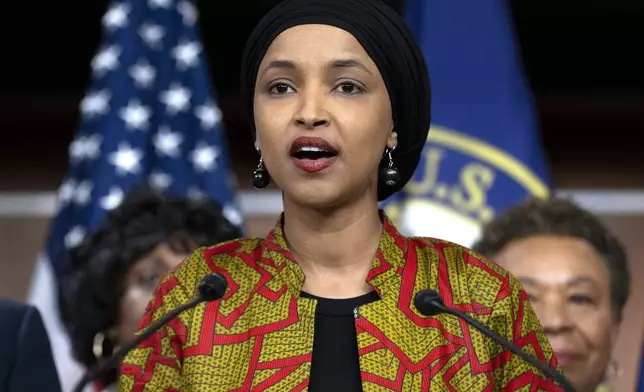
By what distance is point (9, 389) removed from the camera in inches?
64.3

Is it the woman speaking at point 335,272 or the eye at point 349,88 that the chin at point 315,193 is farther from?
the eye at point 349,88

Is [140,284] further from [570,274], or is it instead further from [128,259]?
[570,274]

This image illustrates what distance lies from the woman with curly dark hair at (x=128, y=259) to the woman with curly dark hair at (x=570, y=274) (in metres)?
0.60

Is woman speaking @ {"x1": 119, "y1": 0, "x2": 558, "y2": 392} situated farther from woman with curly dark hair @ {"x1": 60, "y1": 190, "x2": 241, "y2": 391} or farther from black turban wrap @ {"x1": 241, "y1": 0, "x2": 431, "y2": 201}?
woman with curly dark hair @ {"x1": 60, "y1": 190, "x2": 241, "y2": 391}

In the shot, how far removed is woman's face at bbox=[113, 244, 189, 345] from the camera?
261 cm

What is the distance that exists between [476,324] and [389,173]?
0.80 feet

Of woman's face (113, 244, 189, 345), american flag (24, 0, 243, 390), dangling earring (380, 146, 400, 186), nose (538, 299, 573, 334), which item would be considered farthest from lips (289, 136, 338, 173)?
american flag (24, 0, 243, 390)

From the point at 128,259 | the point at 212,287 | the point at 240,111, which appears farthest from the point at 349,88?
the point at 240,111

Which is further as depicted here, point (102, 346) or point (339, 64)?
point (102, 346)

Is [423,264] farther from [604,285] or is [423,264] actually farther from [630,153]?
[630,153]

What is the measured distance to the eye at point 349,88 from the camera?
150cm

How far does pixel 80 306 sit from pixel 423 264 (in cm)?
136

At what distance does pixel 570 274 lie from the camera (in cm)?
240

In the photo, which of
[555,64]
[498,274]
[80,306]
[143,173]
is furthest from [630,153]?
[498,274]
